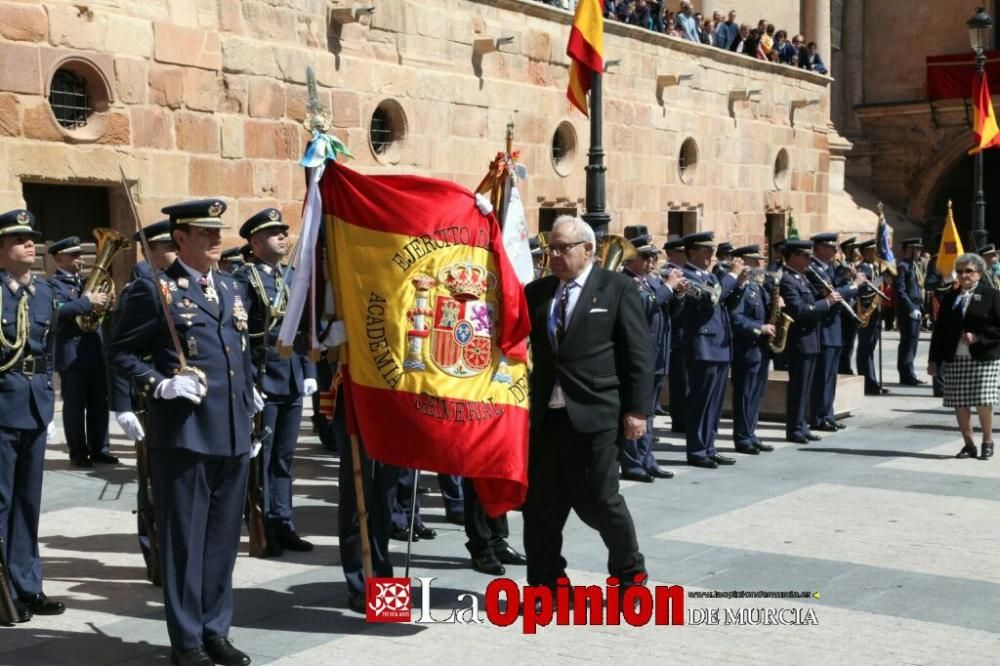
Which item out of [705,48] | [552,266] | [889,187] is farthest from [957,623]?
[889,187]

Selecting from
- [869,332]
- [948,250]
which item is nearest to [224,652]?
[869,332]

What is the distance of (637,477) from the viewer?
10766mm

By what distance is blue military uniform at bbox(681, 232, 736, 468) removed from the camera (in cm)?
1160

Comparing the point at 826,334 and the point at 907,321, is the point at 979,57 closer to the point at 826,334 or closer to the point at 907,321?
the point at 907,321

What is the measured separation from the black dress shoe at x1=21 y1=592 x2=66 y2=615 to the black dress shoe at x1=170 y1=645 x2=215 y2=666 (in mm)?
1183

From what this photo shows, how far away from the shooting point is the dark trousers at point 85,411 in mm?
11266

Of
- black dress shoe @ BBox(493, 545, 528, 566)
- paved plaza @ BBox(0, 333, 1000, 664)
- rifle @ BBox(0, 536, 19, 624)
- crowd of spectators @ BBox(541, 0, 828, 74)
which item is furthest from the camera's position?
crowd of spectators @ BBox(541, 0, 828, 74)

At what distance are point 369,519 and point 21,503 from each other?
1773 mm

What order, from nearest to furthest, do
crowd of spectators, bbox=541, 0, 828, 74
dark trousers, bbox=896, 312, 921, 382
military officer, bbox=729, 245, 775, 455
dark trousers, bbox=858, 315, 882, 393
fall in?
military officer, bbox=729, 245, 775, 455, dark trousers, bbox=858, 315, 882, 393, dark trousers, bbox=896, 312, 921, 382, crowd of spectators, bbox=541, 0, 828, 74

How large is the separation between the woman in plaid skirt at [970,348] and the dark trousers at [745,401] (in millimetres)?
1604

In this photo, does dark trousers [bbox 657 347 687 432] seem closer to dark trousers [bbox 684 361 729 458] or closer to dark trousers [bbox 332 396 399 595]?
dark trousers [bbox 684 361 729 458]

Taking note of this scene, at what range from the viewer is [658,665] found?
5914mm

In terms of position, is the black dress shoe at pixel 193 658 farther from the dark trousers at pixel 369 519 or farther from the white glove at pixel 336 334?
the white glove at pixel 336 334

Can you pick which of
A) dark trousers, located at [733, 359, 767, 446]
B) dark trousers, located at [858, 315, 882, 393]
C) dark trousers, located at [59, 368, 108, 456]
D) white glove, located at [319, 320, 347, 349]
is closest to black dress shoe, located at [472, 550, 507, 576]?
white glove, located at [319, 320, 347, 349]
